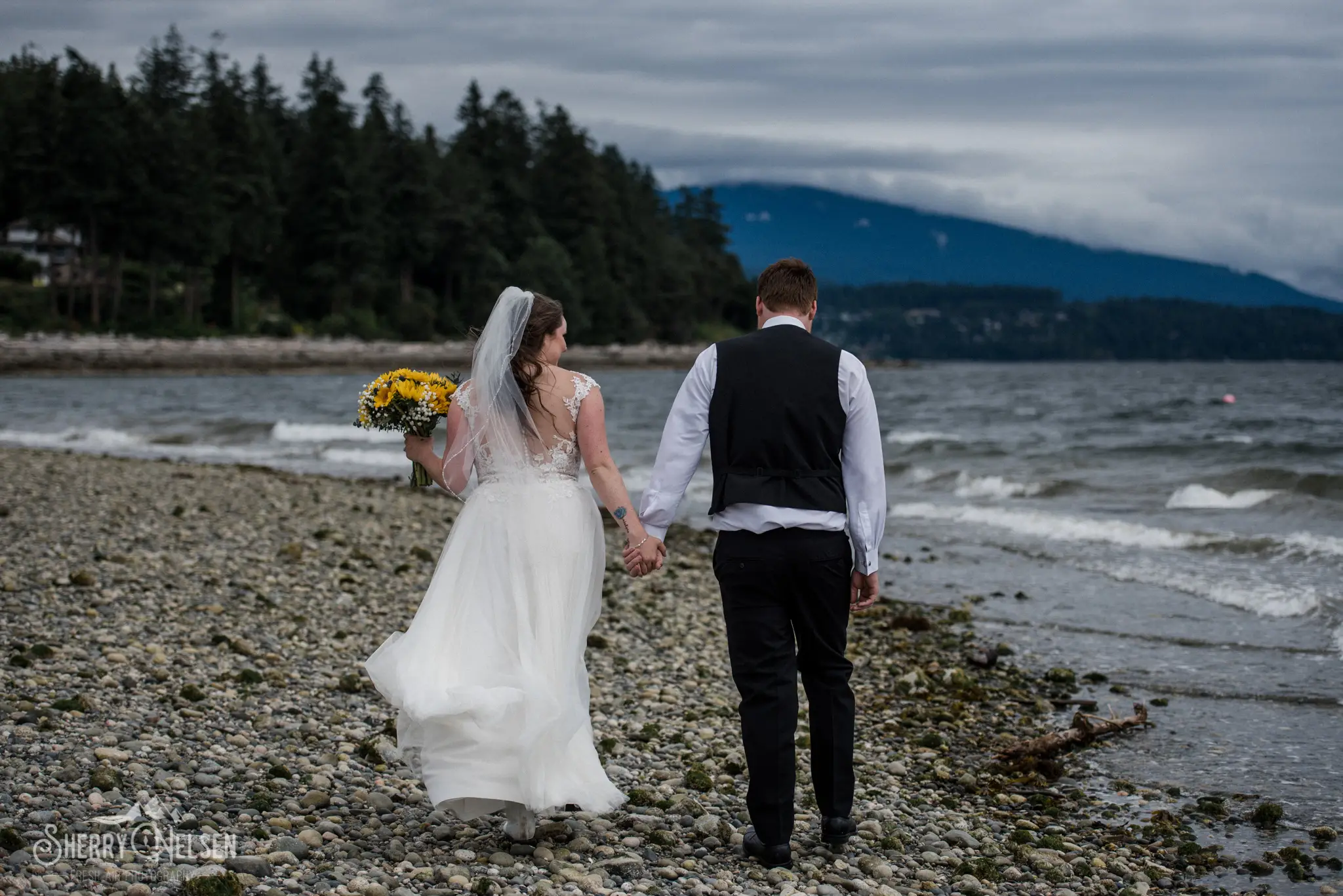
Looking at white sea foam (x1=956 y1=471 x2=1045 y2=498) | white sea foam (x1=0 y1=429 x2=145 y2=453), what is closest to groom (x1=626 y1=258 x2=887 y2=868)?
white sea foam (x1=956 y1=471 x2=1045 y2=498)

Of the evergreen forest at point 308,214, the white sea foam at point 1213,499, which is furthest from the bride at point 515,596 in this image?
the evergreen forest at point 308,214

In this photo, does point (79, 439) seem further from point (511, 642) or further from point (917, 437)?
point (511, 642)

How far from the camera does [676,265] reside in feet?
394

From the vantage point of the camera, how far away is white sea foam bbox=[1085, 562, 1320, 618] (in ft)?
38.7

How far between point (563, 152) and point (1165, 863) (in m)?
111

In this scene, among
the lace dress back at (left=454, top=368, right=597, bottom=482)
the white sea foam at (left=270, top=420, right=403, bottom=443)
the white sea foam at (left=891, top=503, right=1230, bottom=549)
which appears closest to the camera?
the lace dress back at (left=454, top=368, right=597, bottom=482)

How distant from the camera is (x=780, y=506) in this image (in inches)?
194

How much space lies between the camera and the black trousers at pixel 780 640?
16.3 feet

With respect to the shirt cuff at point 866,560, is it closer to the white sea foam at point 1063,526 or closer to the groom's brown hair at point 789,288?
the groom's brown hair at point 789,288

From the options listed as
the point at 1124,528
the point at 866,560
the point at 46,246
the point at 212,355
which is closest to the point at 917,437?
the point at 1124,528

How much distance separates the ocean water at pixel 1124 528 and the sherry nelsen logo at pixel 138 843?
4901 mm

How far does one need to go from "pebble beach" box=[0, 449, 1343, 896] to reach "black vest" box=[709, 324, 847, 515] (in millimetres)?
1560

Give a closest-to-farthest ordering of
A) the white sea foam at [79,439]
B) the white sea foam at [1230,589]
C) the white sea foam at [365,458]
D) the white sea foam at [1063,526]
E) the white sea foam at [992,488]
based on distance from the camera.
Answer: the white sea foam at [1230,589], the white sea foam at [1063,526], the white sea foam at [992,488], the white sea foam at [365,458], the white sea foam at [79,439]

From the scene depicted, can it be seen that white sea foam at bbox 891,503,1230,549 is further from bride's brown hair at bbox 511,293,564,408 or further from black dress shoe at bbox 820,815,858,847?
bride's brown hair at bbox 511,293,564,408
